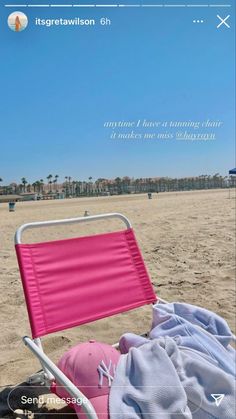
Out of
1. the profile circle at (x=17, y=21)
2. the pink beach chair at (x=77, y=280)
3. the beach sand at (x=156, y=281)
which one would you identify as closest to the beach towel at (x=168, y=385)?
the pink beach chair at (x=77, y=280)

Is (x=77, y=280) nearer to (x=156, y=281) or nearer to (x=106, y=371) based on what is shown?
(x=106, y=371)

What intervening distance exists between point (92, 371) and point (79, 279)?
23.8 inches

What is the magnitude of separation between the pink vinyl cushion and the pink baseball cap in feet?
0.81

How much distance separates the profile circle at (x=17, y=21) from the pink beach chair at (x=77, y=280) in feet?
5.02

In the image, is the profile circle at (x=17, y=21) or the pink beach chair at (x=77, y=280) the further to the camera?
the profile circle at (x=17, y=21)

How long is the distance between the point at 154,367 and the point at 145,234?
17.2 ft

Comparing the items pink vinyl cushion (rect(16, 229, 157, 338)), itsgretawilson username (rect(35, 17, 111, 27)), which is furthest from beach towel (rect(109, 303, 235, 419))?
itsgretawilson username (rect(35, 17, 111, 27))

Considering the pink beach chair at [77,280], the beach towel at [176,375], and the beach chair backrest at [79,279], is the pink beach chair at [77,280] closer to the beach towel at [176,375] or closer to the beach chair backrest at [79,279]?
the beach chair backrest at [79,279]

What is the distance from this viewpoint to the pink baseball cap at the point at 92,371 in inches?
65.1

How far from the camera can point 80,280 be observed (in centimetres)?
226

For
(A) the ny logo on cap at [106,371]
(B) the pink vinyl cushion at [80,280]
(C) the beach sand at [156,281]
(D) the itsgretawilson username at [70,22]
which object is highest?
(D) the itsgretawilson username at [70,22]

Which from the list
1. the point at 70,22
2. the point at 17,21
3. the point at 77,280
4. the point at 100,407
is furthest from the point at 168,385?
the point at 17,21

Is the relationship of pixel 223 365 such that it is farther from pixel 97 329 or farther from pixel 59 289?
pixel 97 329

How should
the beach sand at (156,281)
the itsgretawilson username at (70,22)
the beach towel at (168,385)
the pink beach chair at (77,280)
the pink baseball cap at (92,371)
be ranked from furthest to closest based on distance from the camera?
the itsgretawilson username at (70,22), the beach sand at (156,281), the pink beach chair at (77,280), the pink baseball cap at (92,371), the beach towel at (168,385)
